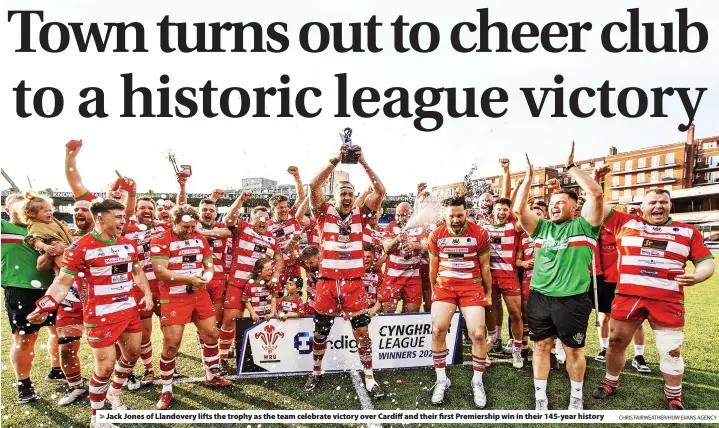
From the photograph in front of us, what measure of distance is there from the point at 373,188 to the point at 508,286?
251cm

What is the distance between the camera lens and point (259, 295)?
5453mm

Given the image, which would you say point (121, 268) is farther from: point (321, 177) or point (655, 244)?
point (655, 244)

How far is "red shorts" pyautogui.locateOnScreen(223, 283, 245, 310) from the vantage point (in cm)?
538

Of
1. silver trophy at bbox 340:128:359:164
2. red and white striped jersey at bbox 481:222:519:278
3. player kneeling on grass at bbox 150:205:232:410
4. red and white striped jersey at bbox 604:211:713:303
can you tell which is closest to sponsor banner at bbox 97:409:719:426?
player kneeling on grass at bbox 150:205:232:410

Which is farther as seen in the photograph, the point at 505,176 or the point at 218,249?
the point at 218,249

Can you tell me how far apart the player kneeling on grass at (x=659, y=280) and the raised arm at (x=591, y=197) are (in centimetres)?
65

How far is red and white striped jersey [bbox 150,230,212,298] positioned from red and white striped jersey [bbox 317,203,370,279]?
1.49m

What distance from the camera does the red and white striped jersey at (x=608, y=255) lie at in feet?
17.8

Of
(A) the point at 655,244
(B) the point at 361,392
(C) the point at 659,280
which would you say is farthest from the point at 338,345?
(A) the point at 655,244

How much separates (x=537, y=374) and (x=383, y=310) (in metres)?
2.53

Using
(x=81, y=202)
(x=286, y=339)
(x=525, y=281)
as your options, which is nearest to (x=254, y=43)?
(x=81, y=202)

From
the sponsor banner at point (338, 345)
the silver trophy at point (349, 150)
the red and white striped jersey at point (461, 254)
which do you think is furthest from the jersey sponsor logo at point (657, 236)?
the silver trophy at point (349, 150)

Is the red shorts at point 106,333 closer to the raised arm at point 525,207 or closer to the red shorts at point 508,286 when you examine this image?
the raised arm at point 525,207

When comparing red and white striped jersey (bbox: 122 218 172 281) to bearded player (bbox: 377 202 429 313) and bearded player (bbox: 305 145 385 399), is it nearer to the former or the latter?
bearded player (bbox: 305 145 385 399)
